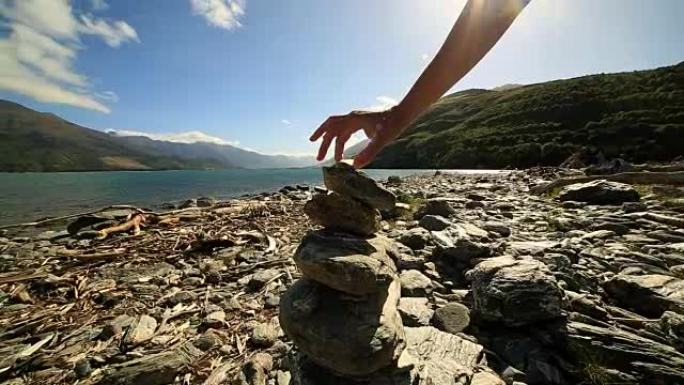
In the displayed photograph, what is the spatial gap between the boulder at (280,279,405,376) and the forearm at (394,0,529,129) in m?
1.83

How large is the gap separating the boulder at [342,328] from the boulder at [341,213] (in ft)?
2.37

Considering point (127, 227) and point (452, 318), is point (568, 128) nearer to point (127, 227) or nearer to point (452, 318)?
point (127, 227)

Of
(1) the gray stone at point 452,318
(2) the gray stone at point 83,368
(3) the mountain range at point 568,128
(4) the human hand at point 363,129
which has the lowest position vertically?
(2) the gray stone at point 83,368

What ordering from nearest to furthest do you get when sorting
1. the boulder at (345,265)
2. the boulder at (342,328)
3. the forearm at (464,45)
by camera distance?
the forearm at (464,45) → the boulder at (342,328) → the boulder at (345,265)

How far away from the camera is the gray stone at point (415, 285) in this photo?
473cm

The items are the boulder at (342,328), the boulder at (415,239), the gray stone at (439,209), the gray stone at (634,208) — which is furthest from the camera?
the gray stone at (439,209)

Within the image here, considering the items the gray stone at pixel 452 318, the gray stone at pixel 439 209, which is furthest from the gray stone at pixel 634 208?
the gray stone at pixel 452 318

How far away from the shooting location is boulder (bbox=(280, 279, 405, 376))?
2.68 metres

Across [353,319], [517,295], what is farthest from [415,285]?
[353,319]

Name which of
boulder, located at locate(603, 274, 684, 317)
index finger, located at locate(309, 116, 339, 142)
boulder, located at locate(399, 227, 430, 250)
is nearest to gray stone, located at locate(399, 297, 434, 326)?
boulder, located at locate(603, 274, 684, 317)

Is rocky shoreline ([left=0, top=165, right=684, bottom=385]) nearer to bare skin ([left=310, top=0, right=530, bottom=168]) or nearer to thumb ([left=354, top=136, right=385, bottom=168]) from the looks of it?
thumb ([left=354, top=136, right=385, bottom=168])

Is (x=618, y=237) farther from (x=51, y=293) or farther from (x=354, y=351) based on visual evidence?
(x=51, y=293)

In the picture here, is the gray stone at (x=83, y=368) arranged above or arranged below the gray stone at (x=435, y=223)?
below

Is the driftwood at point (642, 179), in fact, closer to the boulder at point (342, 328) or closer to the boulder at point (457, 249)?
the boulder at point (457, 249)
